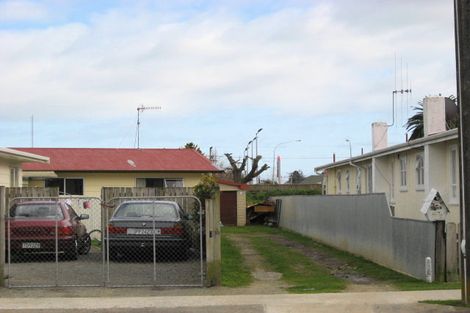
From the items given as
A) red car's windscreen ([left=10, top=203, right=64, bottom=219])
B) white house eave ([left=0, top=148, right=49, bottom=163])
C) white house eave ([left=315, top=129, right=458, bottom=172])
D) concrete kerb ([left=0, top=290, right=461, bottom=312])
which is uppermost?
white house eave ([left=315, top=129, right=458, bottom=172])

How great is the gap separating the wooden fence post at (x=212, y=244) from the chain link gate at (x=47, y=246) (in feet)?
7.12

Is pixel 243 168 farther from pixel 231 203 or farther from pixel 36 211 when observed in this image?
pixel 36 211

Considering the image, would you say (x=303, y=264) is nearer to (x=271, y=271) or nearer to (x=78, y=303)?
(x=271, y=271)

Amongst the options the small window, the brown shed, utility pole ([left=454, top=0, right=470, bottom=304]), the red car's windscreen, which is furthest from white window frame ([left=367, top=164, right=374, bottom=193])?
utility pole ([left=454, top=0, right=470, bottom=304])

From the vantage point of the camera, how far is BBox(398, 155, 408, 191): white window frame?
21.5m

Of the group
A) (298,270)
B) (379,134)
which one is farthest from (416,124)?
(298,270)

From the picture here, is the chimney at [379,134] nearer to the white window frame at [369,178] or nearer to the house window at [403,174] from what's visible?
the white window frame at [369,178]

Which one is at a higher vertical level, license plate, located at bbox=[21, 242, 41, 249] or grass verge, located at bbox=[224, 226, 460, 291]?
license plate, located at bbox=[21, 242, 41, 249]

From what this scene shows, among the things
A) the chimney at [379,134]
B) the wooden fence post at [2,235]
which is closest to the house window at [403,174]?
the chimney at [379,134]

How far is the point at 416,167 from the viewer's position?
66.1 ft

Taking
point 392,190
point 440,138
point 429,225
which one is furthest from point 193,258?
point 392,190

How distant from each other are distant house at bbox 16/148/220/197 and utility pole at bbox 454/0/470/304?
19304mm

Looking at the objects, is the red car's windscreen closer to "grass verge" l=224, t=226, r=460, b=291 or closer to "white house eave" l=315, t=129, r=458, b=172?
"grass verge" l=224, t=226, r=460, b=291

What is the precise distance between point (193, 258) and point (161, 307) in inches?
240
